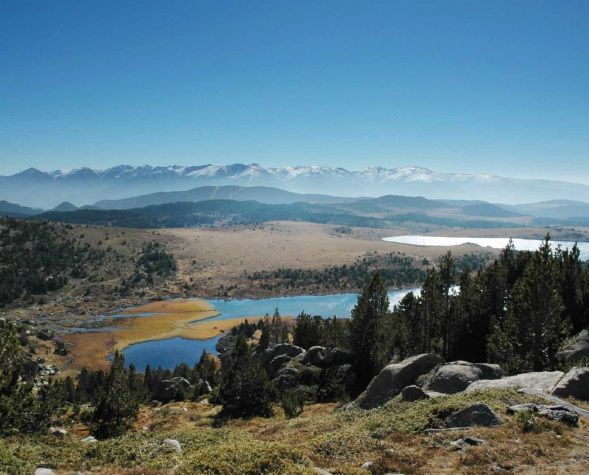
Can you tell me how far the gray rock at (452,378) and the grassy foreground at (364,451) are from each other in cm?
500

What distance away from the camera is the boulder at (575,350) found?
150 ft

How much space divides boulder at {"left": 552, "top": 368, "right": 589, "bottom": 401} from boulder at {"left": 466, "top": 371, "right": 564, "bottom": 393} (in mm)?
815

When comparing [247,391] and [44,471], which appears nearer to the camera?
[44,471]

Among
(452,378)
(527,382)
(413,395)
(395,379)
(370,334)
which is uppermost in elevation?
(527,382)

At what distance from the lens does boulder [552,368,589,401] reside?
88.6 feet

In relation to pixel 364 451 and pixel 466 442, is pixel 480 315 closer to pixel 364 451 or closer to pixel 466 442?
pixel 466 442

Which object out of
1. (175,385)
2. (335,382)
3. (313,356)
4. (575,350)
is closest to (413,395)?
(335,382)

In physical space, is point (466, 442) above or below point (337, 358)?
above

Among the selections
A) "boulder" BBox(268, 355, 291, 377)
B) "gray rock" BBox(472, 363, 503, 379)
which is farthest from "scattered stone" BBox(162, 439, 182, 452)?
"boulder" BBox(268, 355, 291, 377)

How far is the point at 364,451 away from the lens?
21875 millimetres

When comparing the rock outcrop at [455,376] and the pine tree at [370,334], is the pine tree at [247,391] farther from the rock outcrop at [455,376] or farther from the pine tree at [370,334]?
the rock outcrop at [455,376]

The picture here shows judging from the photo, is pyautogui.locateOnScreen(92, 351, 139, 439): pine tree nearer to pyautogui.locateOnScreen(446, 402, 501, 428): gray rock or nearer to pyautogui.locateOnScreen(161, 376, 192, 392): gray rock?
pyautogui.locateOnScreen(161, 376, 192, 392): gray rock

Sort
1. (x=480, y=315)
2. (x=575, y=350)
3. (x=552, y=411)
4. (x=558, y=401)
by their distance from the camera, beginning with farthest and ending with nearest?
(x=480, y=315) < (x=575, y=350) < (x=558, y=401) < (x=552, y=411)

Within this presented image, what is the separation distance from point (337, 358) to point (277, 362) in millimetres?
16212
